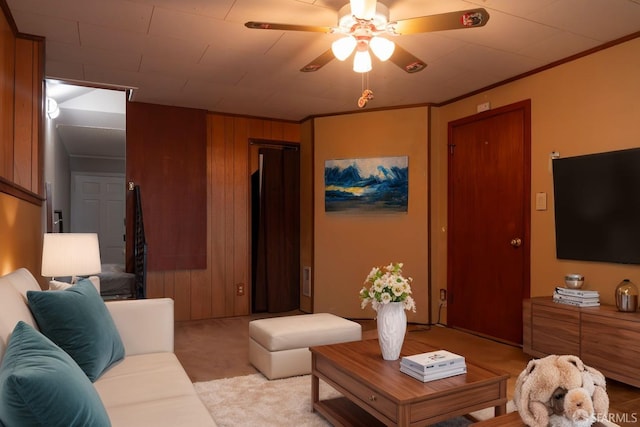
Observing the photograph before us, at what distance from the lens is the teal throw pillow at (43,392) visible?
92cm

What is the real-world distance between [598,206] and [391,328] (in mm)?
2122

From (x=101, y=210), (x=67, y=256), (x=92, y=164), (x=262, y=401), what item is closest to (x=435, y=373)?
(x=262, y=401)

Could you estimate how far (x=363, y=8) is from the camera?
229 centimetres

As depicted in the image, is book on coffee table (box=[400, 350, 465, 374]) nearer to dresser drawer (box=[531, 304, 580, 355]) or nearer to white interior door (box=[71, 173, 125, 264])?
dresser drawer (box=[531, 304, 580, 355])

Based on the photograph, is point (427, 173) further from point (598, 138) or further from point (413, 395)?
point (413, 395)

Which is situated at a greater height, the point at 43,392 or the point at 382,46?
the point at 382,46

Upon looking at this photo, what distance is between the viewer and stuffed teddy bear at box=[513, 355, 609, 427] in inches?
55.9

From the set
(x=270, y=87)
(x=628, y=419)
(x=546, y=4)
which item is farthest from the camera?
(x=270, y=87)

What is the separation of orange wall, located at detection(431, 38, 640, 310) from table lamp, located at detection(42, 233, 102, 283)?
3.65m

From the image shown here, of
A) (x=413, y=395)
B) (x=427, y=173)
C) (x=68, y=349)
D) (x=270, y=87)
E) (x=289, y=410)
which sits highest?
(x=270, y=87)

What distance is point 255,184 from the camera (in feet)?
18.8

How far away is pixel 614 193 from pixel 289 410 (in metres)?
2.80

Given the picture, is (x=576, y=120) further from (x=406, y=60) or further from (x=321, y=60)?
(x=321, y=60)

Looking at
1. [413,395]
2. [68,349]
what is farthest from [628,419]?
[68,349]
